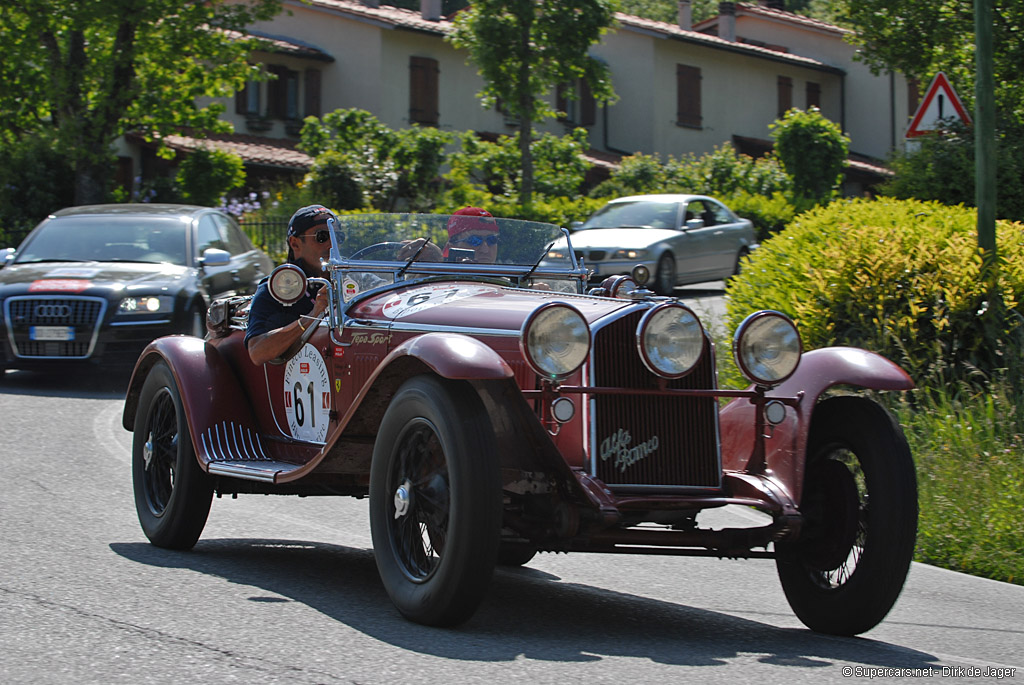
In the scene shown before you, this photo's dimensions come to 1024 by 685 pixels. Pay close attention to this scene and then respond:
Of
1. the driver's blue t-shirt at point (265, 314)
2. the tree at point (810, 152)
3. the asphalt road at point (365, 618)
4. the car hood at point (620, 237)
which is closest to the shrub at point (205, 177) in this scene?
the car hood at point (620, 237)

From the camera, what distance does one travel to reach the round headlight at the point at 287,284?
19.9ft

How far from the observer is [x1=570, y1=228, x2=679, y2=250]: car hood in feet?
66.5

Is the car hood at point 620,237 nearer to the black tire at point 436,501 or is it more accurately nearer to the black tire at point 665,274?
the black tire at point 665,274

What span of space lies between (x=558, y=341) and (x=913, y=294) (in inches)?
208

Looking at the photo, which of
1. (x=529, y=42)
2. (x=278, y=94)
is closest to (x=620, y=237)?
(x=529, y=42)

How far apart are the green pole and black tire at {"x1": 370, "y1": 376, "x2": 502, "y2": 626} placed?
5850 millimetres

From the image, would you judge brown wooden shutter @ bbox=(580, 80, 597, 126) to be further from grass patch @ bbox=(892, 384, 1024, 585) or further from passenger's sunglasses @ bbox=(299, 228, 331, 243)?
passenger's sunglasses @ bbox=(299, 228, 331, 243)

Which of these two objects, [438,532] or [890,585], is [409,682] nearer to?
[438,532]

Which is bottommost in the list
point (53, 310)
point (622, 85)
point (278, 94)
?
point (53, 310)

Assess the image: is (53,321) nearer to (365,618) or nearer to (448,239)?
(448,239)

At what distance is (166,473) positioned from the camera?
6820 millimetres

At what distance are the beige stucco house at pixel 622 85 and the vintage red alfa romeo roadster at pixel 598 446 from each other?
1131 inches

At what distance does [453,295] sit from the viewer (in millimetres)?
5832

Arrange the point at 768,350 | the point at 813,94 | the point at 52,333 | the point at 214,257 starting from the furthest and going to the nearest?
the point at 813,94 < the point at 214,257 < the point at 52,333 < the point at 768,350
